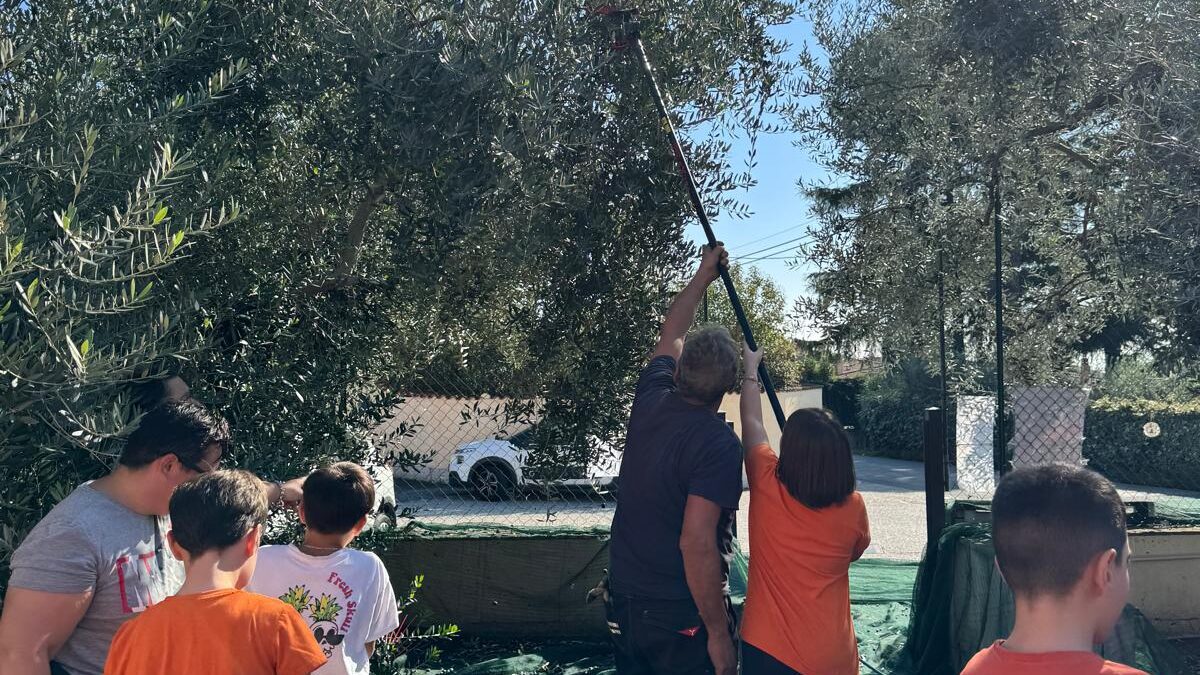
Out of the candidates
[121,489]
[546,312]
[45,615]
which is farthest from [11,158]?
[546,312]

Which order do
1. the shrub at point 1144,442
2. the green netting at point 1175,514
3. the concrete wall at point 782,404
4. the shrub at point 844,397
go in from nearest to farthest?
the green netting at point 1175,514, the concrete wall at point 782,404, the shrub at point 1144,442, the shrub at point 844,397

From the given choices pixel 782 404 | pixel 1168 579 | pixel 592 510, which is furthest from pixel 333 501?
pixel 782 404

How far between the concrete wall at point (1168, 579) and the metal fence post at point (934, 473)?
1.20 m

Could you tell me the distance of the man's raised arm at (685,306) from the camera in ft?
11.9

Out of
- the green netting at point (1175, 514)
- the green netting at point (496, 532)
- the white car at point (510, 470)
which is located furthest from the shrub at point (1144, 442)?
the white car at point (510, 470)

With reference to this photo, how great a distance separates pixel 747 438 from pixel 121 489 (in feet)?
6.43

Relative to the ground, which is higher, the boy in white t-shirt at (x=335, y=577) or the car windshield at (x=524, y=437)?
the car windshield at (x=524, y=437)

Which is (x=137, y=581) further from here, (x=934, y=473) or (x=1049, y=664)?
(x=934, y=473)

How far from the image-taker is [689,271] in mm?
3992

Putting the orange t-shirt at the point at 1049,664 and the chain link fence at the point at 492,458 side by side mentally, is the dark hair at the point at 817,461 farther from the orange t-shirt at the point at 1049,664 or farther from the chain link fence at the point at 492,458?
the chain link fence at the point at 492,458

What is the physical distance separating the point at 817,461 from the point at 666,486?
521 millimetres

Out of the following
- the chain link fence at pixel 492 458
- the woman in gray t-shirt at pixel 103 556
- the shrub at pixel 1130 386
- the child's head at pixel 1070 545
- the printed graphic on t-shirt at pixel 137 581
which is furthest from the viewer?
the shrub at pixel 1130 386

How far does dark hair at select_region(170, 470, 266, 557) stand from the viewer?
7.29ft

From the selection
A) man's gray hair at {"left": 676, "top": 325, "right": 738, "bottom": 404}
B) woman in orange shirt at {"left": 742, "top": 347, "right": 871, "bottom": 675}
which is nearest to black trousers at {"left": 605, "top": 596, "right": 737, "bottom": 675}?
woman in orange shirt at {"left": 742, "top": 347, "right": 871, "bottom": 675}
